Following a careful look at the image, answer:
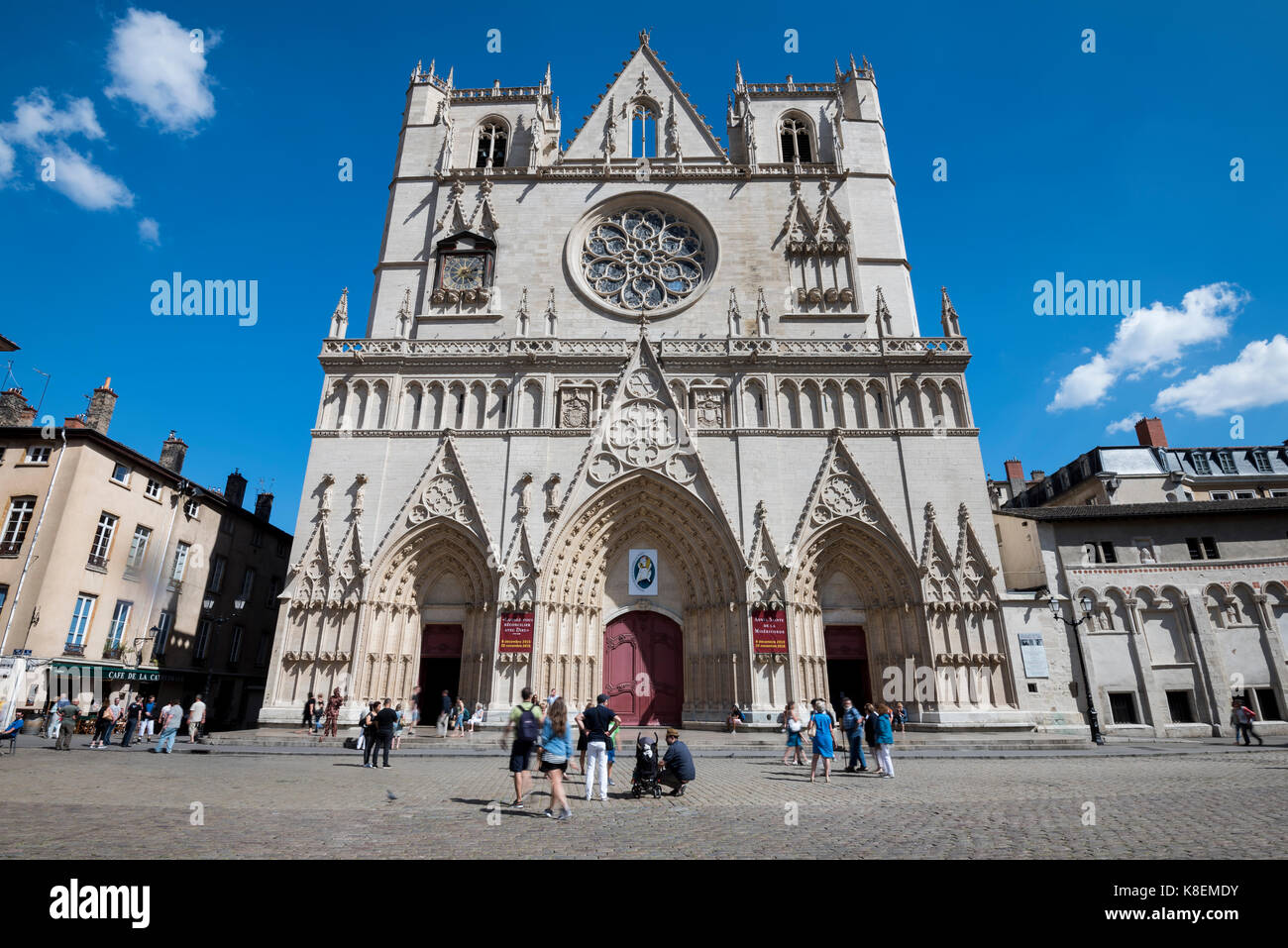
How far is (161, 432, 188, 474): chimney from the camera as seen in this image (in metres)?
29.1

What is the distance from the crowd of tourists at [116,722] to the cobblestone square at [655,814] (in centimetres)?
273

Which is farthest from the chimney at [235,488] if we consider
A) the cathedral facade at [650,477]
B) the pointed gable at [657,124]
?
the pointed gable at [657,124]

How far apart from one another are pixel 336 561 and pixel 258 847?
17.1 meters

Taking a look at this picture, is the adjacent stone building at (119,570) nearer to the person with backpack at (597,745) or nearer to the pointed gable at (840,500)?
the person with backpack at (597,745)

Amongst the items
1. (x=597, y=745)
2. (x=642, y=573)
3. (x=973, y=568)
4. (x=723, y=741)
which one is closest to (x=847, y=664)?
(x=973, y=568)

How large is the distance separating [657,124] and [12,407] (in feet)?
96.8

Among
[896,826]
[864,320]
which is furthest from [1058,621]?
[896,826]

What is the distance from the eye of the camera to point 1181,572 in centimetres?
2311

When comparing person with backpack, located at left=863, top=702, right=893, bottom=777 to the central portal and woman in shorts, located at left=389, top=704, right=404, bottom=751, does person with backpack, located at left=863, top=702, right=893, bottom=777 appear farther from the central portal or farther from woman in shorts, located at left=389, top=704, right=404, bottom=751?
woman in shorts, located at left=389, top=704, right=404, bottom=751

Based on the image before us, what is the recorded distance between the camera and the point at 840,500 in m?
22.4

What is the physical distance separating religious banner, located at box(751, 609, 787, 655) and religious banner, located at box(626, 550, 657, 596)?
156 inches

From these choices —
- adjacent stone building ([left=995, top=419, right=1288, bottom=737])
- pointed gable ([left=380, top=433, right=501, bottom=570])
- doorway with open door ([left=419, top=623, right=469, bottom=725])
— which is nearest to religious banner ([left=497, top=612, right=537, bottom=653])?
pointed gable ([left=380, top=433, right=501, bottom=570])
